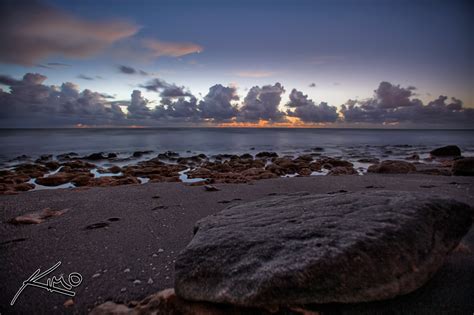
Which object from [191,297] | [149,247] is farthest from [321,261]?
[149,247]

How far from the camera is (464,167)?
327 inches

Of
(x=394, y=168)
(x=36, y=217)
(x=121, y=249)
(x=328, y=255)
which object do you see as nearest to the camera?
(x=328, y=255)

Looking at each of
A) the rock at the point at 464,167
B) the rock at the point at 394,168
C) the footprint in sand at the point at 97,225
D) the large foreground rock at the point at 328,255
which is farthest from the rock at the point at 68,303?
the rock at the point at 464,167

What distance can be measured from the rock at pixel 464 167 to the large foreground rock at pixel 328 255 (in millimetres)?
7869

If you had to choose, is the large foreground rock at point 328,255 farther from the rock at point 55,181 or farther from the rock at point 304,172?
the rock at point 55,181

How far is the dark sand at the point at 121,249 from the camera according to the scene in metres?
1.94

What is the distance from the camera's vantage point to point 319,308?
1.76 meters

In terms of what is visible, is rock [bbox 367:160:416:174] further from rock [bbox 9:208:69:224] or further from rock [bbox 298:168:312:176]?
rock [bbox 9:208:69:224]

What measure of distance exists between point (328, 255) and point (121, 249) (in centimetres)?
239

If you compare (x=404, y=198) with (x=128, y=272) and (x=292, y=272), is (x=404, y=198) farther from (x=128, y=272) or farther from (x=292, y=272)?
(x=128, y=272)

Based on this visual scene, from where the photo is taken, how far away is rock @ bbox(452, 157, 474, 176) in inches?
321

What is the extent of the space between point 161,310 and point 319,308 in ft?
3.60

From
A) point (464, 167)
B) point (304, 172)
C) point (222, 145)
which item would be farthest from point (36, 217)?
point (222, 145)

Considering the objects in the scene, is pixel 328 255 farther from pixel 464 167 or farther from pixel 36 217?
pixel 464 167
